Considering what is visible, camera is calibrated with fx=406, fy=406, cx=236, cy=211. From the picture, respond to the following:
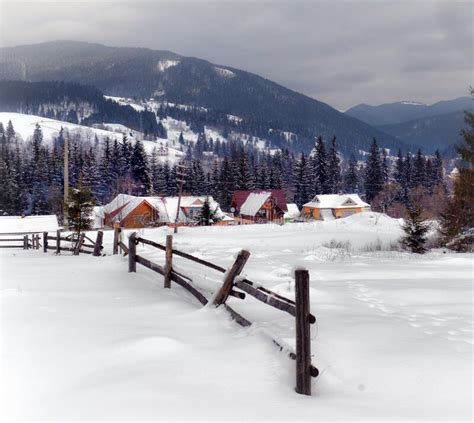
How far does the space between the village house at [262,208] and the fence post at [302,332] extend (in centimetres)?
6283

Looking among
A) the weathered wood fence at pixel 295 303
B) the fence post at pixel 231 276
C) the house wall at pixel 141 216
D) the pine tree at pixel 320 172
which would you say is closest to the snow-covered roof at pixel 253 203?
the house wall at pixel 141 216

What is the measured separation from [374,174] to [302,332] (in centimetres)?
9363

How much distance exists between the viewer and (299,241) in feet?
105

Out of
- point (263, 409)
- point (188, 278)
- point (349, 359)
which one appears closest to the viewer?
point (263, 409)

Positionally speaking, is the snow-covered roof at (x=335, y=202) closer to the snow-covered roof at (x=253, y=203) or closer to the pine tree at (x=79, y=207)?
the snow-covered roof at (x=253, y=203)

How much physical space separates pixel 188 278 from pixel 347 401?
4.49 meters

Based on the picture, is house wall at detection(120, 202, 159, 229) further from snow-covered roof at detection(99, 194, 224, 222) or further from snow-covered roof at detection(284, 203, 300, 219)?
snow-covered roof at detection(284, 203, 300, 219)

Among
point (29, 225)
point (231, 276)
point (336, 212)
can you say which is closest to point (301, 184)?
point (336, 212)

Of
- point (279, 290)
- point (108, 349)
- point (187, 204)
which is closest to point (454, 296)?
point (279, 290)

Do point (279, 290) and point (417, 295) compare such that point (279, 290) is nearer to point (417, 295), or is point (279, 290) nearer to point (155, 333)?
point (417, 295)

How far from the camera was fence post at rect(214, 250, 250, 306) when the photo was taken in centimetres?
612

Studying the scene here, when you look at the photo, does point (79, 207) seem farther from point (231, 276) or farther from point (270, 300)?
point (270, 300)

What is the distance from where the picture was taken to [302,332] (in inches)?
176

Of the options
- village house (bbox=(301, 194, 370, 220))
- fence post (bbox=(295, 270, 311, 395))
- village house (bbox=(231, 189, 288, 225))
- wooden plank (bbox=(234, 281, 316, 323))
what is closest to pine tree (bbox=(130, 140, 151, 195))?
village house (bbox=(231, 189, 288, 225))
